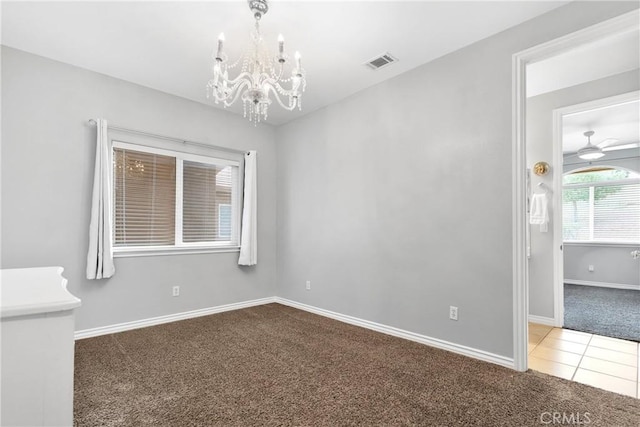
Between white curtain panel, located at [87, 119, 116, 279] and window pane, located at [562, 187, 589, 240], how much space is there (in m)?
7.81

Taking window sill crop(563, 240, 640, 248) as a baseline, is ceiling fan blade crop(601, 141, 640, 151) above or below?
above

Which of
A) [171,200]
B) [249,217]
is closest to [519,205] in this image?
[249,217]

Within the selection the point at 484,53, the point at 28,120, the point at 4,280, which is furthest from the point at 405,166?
the point at 28,120

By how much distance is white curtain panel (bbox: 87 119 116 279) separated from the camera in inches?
118

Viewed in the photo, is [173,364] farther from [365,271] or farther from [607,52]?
[607,52]

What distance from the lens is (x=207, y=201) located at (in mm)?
4094

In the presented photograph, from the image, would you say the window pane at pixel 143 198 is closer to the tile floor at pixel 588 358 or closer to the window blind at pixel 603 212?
the tile floor at pixel 588 358

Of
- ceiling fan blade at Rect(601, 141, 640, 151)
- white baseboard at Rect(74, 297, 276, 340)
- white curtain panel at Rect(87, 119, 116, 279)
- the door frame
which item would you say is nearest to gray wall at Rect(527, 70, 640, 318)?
the door frame

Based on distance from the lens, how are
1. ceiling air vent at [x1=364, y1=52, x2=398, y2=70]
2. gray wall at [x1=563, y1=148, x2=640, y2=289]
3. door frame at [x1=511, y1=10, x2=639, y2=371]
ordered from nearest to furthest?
door frame at [x1=511, y1=10, x2=639, y2=371]
ceiling air vent at [x1=364, y1=52, x2=398, y2=70]
gray wall at [x1=563, y1=148, x2=640, y2=289]

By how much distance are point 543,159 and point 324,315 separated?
3204 mm

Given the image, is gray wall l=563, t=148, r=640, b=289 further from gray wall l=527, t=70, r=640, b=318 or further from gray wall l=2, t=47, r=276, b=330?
gray wall l=2, t=47, r=276, b=330

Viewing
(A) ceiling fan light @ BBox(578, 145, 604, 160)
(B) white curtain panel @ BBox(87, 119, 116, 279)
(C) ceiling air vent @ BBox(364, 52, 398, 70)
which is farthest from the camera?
(A) ceiling fan light @ BBox(578, 145, 604, 160)

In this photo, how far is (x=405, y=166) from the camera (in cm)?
312

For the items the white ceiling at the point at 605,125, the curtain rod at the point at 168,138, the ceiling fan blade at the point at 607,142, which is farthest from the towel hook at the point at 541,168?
the curtain rod at the point at 168,138
